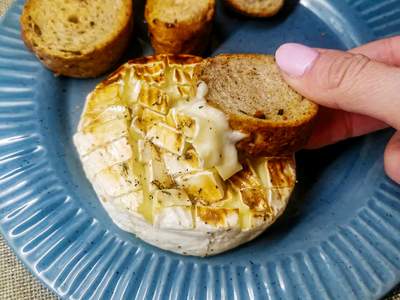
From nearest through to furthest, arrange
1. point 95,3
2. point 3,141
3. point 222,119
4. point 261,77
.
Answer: point 222,119
point 261,77
point 3,141
point 95,3

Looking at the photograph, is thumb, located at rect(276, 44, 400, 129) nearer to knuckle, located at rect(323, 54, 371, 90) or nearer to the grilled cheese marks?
knuckle, located at rect(323, 54, 371, 90)

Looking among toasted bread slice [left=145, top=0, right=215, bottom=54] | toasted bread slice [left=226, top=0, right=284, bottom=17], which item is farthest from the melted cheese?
toasted bread slice [left=226, top=0, right=284, bottom=17]

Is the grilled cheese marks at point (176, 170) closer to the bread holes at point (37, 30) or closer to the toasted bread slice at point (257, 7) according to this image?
the bread holes at point (37, 30)

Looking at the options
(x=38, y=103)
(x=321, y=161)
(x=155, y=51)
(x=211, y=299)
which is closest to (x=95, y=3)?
(x=155, y=51)

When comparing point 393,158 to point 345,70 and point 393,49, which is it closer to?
point 393,49

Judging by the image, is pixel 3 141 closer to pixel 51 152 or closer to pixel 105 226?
pixel 51 152

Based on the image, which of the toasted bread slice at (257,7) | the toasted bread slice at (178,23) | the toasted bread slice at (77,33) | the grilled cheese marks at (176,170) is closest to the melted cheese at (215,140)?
the grilled cheese marks at (176,170)

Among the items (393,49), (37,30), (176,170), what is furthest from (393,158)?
(37,30)
